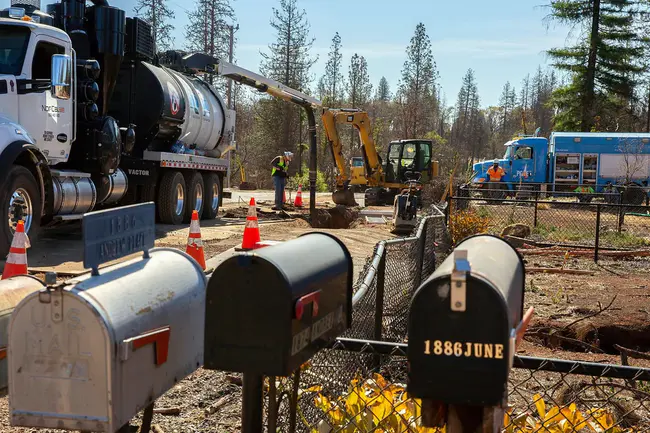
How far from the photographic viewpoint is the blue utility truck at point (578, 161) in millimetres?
33406

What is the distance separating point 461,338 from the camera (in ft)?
6.36

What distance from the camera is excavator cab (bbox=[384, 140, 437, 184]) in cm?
2850

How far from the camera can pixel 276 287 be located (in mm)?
2119

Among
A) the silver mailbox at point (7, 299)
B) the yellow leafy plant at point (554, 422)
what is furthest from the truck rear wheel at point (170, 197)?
the yellow leafy plant at point (554, 422)

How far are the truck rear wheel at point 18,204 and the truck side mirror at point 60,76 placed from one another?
3.76 ft

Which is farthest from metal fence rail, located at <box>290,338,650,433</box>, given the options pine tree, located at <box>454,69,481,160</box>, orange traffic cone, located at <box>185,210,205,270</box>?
pine tree, located at <box>454,69,481,160</box>

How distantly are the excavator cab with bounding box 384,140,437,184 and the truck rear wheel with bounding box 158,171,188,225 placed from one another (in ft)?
44.4

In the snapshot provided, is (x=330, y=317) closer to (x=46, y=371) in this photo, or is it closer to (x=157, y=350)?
(x=157, y=350)

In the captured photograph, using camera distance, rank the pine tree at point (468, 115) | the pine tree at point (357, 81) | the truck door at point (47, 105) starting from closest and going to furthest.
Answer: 1. the truck door at point (47, 105)
2. the pine tree at point (357, 81)
3. the pine tree at point (468, 115)

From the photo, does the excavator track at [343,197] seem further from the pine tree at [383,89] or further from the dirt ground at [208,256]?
the pine tree at [383,89]

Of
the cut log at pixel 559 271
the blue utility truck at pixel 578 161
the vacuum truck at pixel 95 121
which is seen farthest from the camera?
the blue utility truck at pixel 578 161

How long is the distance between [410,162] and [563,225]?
1028 centimetres

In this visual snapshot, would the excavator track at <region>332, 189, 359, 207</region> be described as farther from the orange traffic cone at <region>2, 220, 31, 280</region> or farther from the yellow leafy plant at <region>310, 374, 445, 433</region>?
the yellow leafy plant at <region>310, 374, 445, 433</region>

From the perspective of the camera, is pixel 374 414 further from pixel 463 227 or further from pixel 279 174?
pixel 279 174
